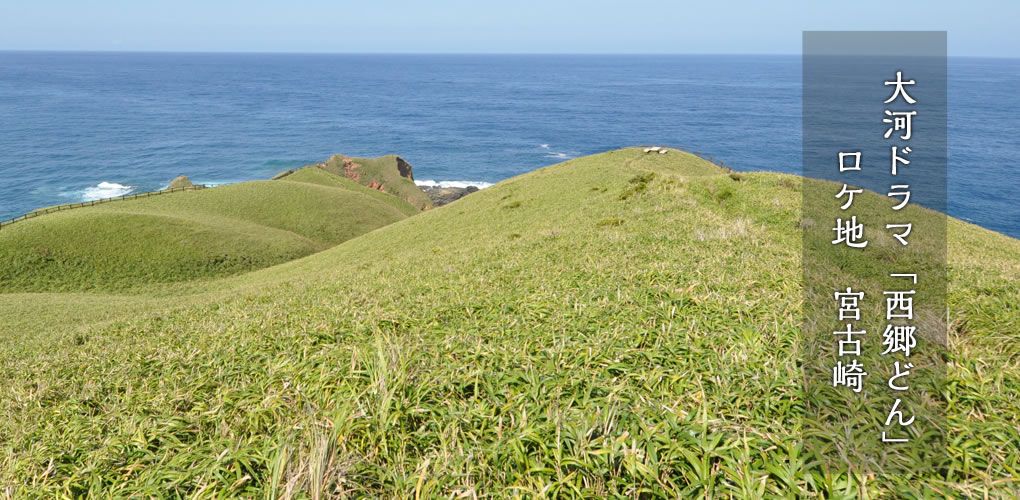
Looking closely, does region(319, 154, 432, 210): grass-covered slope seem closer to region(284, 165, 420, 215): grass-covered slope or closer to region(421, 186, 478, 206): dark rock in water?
region(284, 165, 420, 215): grass-covered slope

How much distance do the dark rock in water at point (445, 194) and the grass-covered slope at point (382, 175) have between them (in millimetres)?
7110

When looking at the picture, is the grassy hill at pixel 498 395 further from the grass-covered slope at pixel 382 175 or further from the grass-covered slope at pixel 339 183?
the grass-covered slope at pixel 382 175

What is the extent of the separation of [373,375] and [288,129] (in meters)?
201

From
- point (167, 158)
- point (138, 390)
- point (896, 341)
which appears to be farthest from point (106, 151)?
point (896, 341)

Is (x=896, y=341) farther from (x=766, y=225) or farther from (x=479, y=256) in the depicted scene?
(x=766, y=225)

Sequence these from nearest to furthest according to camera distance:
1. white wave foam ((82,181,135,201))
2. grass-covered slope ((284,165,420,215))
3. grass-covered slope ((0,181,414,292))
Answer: grass-covered slope ((0,181,414,292)), grass-covered slope ((284,165,420,215)), white wave foam ((82,181,135,201))

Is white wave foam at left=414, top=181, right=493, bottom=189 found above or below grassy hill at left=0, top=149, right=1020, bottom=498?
below

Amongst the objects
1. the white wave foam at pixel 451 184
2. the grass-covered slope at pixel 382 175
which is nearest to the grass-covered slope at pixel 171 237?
the grass-covered slope at pixel 382 175

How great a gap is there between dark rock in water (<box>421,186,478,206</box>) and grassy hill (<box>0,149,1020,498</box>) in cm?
8913

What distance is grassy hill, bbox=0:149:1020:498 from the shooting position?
5.82 meters

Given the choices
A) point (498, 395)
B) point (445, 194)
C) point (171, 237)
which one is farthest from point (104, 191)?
point (498, 395)

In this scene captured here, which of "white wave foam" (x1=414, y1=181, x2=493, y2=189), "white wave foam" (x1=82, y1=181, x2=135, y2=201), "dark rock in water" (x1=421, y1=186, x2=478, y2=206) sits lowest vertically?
"dark rock in water" (x1=421, y1=186, x2=478, y2=206)

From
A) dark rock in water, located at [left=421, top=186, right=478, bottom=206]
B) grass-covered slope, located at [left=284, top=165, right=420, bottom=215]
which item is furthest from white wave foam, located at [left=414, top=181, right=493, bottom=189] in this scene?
grass-covered slope, located at [left=284, top=165, right=420, bottom=215]

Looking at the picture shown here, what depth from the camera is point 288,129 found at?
186m
